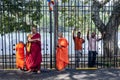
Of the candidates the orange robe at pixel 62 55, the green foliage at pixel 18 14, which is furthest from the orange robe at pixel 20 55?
the green foliage at pixel 18 14

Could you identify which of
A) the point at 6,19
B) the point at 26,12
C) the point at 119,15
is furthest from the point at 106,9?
the point at 6,19

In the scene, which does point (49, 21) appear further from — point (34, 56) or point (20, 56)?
point (20, 56)

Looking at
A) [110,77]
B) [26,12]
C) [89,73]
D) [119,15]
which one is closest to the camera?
[110,77]

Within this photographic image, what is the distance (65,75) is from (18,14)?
3.89 m

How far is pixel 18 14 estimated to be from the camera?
14031 mm

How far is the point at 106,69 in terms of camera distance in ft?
41.7

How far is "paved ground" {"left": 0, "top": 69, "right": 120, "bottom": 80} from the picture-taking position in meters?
11.0

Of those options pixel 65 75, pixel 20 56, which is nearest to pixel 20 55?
pixel 20 56

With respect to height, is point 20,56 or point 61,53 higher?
point 61,53

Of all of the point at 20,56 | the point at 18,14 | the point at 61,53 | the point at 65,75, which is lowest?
the point at 65,75

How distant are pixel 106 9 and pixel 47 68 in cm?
334

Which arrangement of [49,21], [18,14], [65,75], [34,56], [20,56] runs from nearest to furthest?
[65,75] < [34,56] < [20,56] < [49,21] < [18,14]

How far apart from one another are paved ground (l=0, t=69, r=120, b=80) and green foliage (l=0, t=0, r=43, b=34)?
248 cm

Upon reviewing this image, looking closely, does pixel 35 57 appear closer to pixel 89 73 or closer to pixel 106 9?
pixel 89 73
